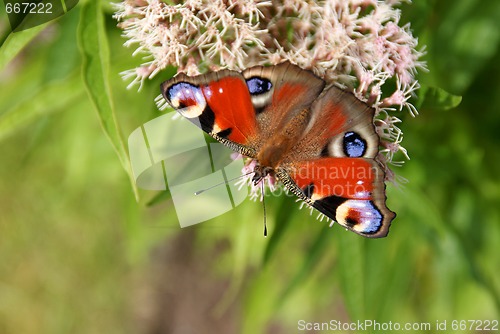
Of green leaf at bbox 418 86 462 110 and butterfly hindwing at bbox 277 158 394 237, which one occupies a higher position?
green leaf at bbox 418 86 462 110

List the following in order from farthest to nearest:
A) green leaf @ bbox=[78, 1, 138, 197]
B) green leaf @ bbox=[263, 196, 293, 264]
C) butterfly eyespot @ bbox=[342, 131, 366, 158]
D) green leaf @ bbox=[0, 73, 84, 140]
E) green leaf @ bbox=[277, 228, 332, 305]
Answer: green leaf @ bbox=[277, 228, 332, 305] → green leaf @ bbox=[263, 196, 293, 264] → green leaf @ bbox=[0, 73, 84, 140] → butterfly eyespot @ bbox=[342, 131, 366, 158] → green leaf @ bbox=[78, 1, 138, 197]

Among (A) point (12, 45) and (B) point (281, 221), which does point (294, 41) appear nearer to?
(B) point (281, 221)

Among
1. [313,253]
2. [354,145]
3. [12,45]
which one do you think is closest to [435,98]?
[354,145]

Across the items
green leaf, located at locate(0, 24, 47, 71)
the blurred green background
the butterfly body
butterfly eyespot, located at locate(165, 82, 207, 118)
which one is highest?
green leaf, located at locate(0, 24, 47, 71)

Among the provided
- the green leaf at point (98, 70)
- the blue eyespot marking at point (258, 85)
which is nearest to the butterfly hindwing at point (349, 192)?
the blue eyespot marking at point (258, 85)

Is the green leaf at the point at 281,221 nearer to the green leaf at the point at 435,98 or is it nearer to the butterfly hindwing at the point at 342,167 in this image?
the butterfly hindwing at the point at 342,167

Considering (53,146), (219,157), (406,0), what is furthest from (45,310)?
(406,0)

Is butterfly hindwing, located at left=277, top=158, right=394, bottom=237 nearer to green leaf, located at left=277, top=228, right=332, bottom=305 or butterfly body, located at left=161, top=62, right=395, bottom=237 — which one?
butterfly body, located at left=161, top=62, right=395, bottom=237

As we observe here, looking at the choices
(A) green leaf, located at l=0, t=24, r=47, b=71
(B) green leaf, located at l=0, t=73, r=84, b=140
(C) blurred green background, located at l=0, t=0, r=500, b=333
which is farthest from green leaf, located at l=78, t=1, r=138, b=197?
(B) green leaf, located at l=0, t=73, r=84, b=140
